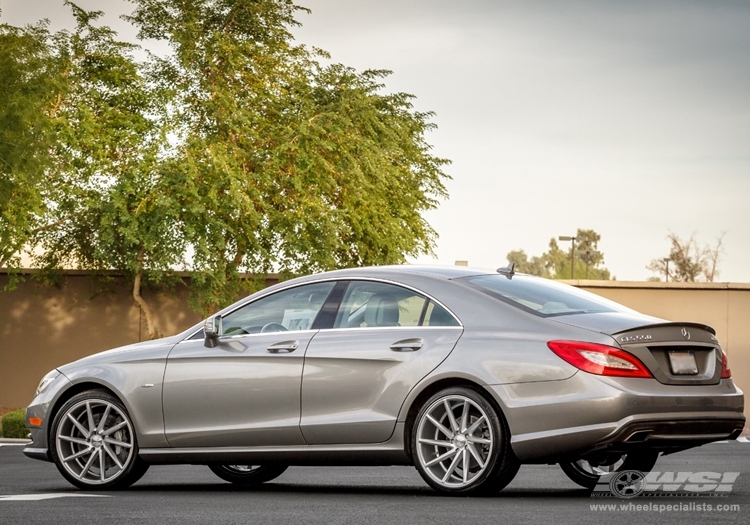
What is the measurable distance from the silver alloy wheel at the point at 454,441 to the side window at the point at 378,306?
28.6 inches

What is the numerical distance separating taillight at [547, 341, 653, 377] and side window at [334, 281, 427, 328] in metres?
1.27

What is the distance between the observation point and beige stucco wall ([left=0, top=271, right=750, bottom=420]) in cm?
2766

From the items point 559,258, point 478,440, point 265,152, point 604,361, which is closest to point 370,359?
point 478,440

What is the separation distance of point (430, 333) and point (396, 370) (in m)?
0.34

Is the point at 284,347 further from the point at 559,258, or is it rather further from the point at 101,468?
the point at 559,258

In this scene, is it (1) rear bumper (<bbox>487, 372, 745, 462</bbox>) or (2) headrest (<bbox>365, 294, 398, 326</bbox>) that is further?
(2) headrest (<bbox>365, 294, 398, 326</bbox>)

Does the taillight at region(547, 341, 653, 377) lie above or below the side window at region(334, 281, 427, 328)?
below

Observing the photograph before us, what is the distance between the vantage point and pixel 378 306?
8.52m

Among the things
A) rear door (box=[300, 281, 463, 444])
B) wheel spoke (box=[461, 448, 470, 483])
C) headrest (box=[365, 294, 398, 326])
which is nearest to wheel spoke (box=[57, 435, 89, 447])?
rear door (box=[300, 281, 463, 444])

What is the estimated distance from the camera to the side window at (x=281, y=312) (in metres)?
8.77

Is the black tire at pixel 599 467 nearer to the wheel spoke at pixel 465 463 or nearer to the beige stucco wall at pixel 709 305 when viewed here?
the wheel spoke at pixel 465 463
